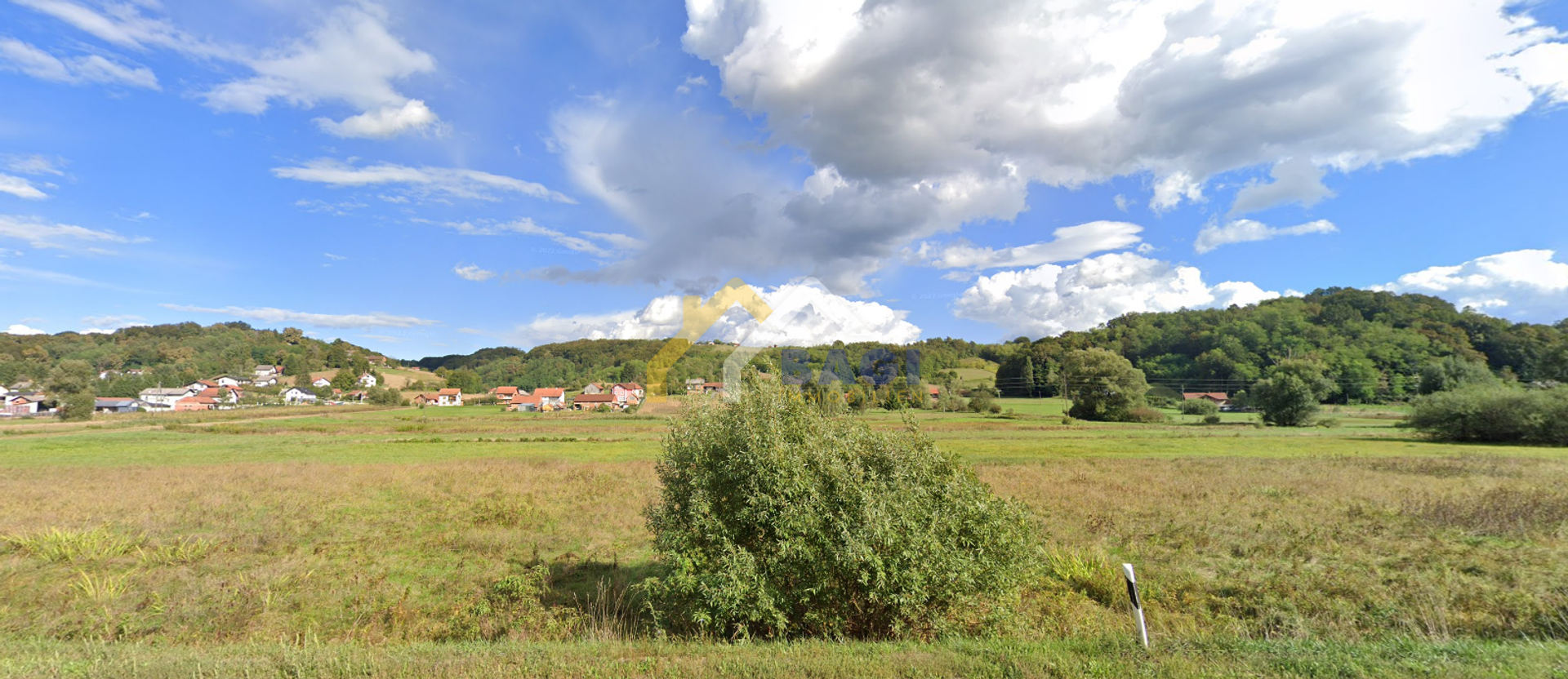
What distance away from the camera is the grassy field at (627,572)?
731cm

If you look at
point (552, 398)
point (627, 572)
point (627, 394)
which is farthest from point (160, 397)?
point (627, 572)

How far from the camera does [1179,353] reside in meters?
148

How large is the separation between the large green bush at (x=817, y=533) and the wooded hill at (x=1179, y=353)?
231 feet

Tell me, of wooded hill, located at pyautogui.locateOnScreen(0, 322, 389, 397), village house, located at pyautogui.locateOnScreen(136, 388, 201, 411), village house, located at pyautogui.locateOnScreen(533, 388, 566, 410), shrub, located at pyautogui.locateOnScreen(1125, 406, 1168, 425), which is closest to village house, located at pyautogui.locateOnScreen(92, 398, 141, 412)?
village house, located at pyautogui.locateOnScreen(136, 388, 201, 411)

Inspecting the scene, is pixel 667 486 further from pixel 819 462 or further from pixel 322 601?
pixel 322 601

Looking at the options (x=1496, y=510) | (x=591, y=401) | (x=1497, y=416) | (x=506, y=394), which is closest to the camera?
(x=1496, y=510)

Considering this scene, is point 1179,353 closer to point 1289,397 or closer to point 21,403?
point 1289,397

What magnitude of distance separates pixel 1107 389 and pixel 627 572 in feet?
302

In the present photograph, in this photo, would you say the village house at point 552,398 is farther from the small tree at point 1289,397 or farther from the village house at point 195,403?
the small tree at point 1289,397

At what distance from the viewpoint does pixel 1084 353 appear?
9819 cm

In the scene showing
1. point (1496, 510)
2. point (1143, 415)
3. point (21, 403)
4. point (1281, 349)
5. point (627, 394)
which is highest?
point (1281, 349)

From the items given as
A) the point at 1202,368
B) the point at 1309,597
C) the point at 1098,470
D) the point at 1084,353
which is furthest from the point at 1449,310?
the point at 1309,597

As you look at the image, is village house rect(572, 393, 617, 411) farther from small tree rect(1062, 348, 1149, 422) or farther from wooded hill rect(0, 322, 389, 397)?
wooded hill rect(0, 322, 389, 397)

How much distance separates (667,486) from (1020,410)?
100346 millimetres
